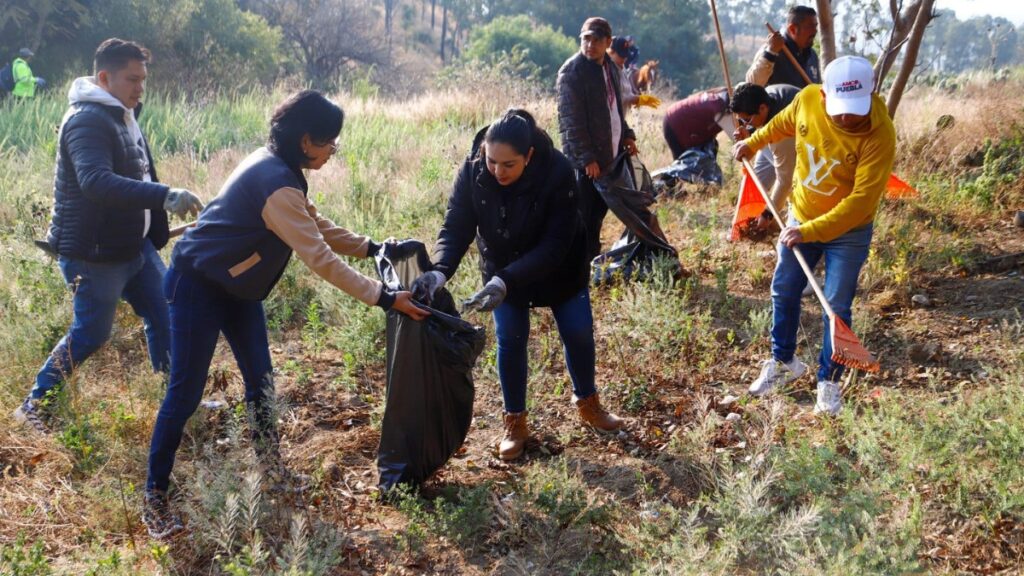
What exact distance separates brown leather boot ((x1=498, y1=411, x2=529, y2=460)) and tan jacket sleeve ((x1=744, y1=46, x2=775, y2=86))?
3114 millimetres

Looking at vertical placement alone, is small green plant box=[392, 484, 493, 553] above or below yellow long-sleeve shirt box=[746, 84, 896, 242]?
below

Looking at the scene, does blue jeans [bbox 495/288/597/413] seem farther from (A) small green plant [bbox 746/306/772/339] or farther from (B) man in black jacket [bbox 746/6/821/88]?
(B) man in black jacket [bbox 746/6/821/88]

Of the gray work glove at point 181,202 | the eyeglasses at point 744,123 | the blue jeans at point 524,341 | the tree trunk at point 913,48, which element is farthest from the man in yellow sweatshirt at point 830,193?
the gray work glove at point 181,202

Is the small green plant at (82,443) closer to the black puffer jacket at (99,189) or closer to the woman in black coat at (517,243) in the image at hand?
the black puffer jacket at (99,189)

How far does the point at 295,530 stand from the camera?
2355 millimetres

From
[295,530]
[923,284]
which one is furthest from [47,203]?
[923,284]

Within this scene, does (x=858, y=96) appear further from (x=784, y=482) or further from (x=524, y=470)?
(x=524, y=470)

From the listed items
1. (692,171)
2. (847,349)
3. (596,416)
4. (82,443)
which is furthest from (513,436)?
(692,171)

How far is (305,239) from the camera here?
2.71m

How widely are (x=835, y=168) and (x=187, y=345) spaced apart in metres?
2.72

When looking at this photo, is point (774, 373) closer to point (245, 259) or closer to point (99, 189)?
point (245, 259)

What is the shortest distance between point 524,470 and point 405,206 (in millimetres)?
3383

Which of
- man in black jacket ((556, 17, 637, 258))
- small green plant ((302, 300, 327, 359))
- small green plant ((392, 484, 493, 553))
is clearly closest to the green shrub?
man in black jacket ((556, 17, 637, 258))

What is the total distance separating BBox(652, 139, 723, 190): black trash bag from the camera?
7.15 metres
